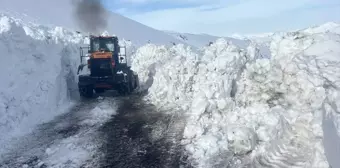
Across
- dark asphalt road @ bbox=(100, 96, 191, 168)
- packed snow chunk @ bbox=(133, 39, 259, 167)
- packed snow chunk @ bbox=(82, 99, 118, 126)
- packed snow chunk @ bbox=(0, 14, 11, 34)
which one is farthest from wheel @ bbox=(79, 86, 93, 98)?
packed snow chunk @ bbox=(0, 14, 11, 34)

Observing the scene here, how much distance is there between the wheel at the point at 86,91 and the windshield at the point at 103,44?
2.94 meters

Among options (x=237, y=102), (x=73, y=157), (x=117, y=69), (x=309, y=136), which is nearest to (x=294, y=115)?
(x=309, y=136)

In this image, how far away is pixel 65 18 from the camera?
5778cm

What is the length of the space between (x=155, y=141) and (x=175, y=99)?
5.35 m

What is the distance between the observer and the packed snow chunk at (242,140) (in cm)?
890

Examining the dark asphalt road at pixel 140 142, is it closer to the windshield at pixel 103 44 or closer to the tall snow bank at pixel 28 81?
the tall snow bank at pixel 28 81

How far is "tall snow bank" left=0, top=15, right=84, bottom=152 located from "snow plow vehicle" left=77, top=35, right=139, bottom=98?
986mm

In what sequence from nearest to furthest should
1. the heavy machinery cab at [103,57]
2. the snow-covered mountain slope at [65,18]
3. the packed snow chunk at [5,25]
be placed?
1. the packed snow chunk at [5,25]
2. the heavy machinery cab at [103,57]
3. the snow-covered mountain slope at [65,18]

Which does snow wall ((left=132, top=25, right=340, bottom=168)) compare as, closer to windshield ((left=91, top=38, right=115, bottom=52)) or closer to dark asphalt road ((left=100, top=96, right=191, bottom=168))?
dark asphalt road ((left=100, top=96, right=191, bottom=168))

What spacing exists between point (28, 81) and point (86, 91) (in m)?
4.14

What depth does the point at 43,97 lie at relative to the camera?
48.3 ft

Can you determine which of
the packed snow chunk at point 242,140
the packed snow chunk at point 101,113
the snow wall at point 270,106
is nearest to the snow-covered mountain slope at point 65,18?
the packed snow chunk at point 101,113

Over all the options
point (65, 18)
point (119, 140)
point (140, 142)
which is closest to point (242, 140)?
point (140, 142)

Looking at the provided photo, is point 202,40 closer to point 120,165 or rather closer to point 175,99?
A: point 175,99
